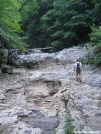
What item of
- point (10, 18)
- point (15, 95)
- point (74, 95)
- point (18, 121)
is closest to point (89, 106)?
point (74, 95)

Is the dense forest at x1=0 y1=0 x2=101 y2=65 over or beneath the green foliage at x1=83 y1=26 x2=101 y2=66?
over

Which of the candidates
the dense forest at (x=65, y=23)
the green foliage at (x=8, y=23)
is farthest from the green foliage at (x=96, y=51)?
the green foliage at (x=8, y=23)

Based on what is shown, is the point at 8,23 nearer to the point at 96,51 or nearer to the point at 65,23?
the point at 96,51

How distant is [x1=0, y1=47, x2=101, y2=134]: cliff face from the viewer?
624 cm

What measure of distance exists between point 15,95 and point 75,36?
41.9ft

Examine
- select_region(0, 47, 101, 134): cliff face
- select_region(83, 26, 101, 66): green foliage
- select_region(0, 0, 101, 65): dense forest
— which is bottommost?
select_region(0, 47, 101, 134): cliff face

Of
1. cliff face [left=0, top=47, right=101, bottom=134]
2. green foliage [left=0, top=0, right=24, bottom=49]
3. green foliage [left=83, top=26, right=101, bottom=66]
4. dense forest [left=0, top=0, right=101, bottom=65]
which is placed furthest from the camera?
dense forest [left=0, top=0, right=101, bottom=65]

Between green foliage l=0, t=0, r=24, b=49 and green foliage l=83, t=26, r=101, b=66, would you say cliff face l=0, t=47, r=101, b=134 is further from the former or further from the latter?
green foliage l=0, t=0, r=24, b=49

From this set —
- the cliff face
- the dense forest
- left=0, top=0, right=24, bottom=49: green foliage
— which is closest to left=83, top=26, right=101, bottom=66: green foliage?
the dense forest

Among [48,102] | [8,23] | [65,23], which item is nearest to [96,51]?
[8,23]

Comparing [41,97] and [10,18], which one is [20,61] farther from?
[41,97]

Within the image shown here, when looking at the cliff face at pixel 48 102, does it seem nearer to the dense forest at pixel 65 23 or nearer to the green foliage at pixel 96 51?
the green foliage at pixel 96 51

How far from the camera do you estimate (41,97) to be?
9.66m

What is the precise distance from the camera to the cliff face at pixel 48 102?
624cm
